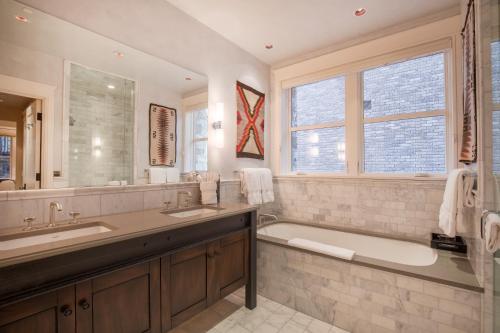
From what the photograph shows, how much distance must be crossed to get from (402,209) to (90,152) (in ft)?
9.31

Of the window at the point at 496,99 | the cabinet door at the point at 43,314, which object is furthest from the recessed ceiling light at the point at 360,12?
the cabinet door at the point at 43,314

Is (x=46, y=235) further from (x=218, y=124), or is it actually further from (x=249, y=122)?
(x=249, y=122)

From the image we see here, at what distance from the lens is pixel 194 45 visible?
2.36 meters

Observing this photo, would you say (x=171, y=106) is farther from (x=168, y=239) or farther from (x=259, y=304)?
(x=259, y=304)

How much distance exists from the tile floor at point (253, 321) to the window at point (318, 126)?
66.3 inches

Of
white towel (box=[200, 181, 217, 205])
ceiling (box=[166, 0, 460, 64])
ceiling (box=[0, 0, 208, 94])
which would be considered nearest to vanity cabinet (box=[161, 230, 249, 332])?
white towel (box=[200, 181, 217, 205])

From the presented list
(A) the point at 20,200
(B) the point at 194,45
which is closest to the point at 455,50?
(B) the point at 194,45

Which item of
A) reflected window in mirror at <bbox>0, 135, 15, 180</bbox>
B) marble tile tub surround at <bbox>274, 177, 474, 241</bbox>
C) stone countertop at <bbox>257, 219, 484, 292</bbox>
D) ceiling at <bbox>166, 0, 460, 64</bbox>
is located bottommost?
stone countertop at <bbox>257, 219, 484, 292</bbox>

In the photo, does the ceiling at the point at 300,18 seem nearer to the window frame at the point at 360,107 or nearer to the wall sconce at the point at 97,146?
the window frame at the point at 360,107

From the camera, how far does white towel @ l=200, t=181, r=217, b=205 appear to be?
88.0 inches

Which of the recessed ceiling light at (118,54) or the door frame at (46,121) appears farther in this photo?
the recessed ceiling light at (118,54)

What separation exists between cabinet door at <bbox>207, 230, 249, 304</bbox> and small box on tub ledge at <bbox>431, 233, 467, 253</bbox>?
1705 millimetres

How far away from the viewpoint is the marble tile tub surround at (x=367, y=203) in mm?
→ 2291

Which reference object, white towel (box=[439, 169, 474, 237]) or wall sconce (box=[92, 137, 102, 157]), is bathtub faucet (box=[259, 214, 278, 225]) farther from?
wall sconce (box=[92, 137, 102, 157])
